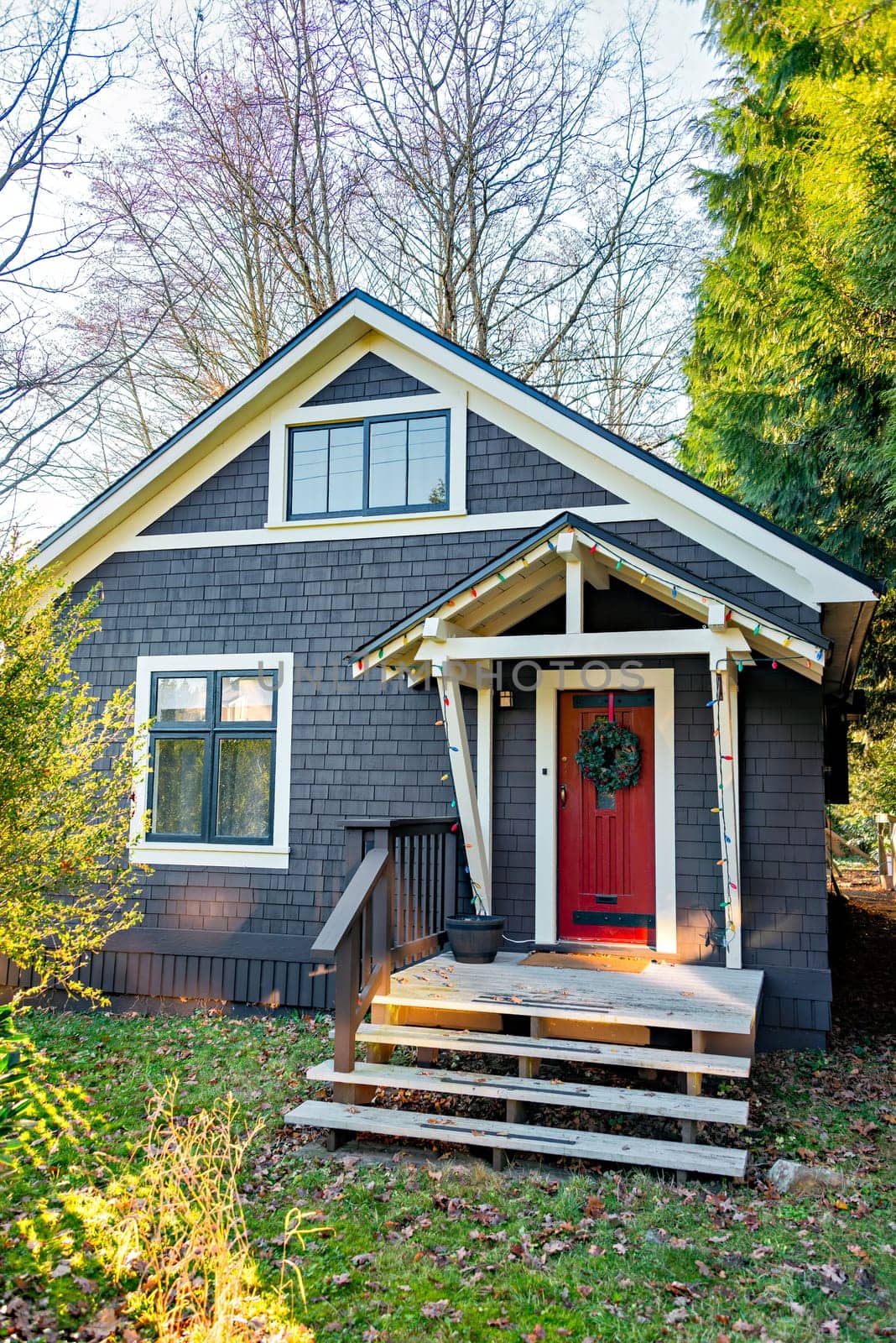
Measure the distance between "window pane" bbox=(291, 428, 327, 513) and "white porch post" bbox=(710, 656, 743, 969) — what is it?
3.97 m

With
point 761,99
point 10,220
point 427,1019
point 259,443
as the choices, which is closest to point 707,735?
point 427,1019

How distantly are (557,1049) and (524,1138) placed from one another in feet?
2.02

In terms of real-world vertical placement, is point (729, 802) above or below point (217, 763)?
below

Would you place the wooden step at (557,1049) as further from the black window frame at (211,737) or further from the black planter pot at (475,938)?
the black window frame at (211,737)

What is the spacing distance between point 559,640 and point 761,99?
7.29 meters

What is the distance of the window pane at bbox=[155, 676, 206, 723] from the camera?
893 centimetres

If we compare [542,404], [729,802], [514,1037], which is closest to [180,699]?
[542,404]

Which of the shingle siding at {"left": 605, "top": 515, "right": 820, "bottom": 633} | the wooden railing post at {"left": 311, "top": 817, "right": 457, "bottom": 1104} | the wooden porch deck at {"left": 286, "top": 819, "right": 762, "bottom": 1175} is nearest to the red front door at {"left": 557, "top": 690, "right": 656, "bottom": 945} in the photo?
the wooden porch deck at {"left": 286, "top": 819, "right": 762, "bottom": 1175}

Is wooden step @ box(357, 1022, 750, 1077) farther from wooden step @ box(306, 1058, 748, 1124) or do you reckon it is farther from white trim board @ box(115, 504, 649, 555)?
white trim board @ box(115, 504, 649, 555)

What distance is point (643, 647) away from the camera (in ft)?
21.6

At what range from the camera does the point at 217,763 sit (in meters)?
8.74

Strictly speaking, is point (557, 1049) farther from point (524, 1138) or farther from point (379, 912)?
point (379, 912)

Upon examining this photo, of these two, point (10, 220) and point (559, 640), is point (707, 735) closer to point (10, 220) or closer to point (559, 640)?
point (559, 640)

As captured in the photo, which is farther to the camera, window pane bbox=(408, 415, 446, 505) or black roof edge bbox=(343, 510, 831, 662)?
window pane bbox=(408, 415, 446, 505)
